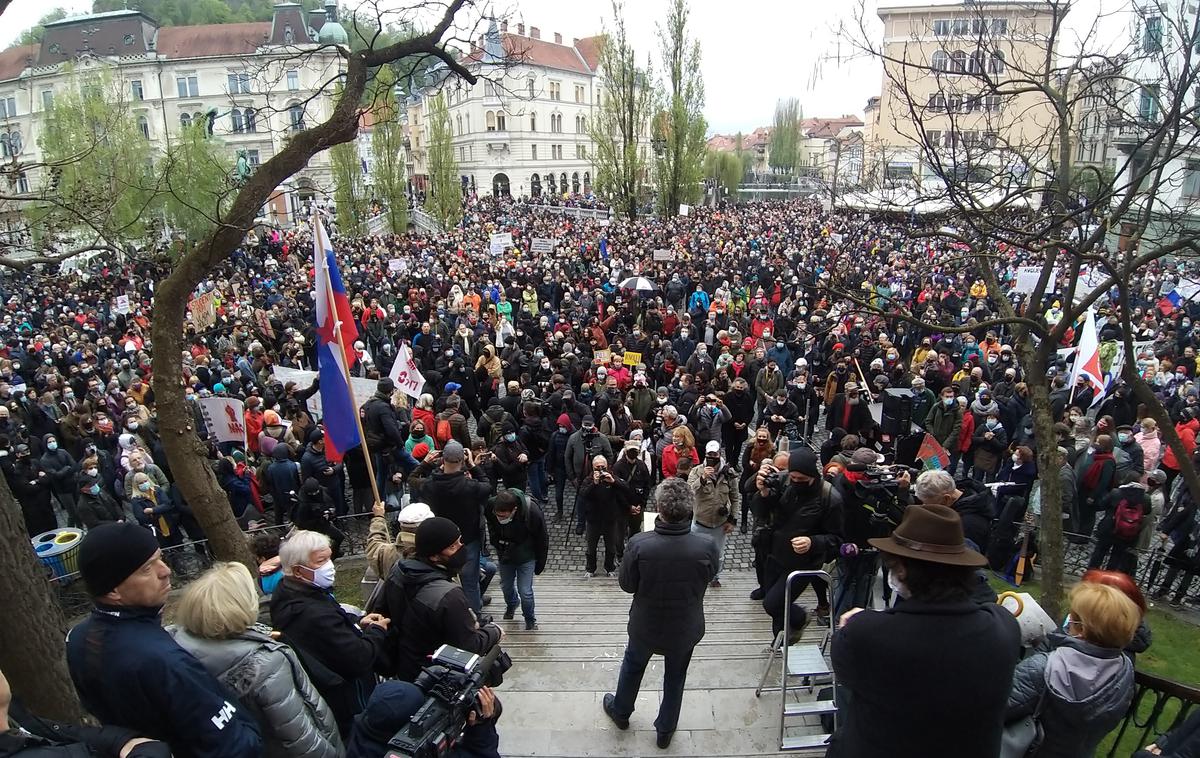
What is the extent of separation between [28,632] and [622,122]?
4260cm

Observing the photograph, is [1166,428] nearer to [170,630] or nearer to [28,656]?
[170,630]

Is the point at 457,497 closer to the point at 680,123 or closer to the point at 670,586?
the point at 670,586

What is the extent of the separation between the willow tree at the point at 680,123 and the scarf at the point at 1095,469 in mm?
37622

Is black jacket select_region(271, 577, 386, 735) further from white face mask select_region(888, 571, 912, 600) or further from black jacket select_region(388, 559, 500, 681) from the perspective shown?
white face mask select_region(888, 571, 912, 600)

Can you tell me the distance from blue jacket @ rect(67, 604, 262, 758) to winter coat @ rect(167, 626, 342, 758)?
18 centimetres

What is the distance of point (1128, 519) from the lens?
702 cm

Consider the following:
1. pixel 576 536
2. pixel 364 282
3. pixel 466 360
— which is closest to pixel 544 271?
pixel 364 282

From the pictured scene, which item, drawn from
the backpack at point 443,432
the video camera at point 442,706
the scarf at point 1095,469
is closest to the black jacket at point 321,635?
the video camera at point 442,706

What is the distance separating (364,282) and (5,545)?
21118mm

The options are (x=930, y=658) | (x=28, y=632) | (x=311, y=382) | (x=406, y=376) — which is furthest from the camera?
(x=311, y=382)

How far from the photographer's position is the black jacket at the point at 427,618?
135 inches

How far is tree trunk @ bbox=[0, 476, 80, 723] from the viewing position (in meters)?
3.96

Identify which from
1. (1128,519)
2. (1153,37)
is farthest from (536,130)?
(1128,519)

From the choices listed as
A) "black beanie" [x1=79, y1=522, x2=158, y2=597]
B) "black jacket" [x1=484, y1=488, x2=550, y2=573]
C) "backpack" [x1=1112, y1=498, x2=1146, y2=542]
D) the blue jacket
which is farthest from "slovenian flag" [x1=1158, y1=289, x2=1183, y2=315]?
"black beanie" [x1=79, y1=522, x2=158, y2=597]
